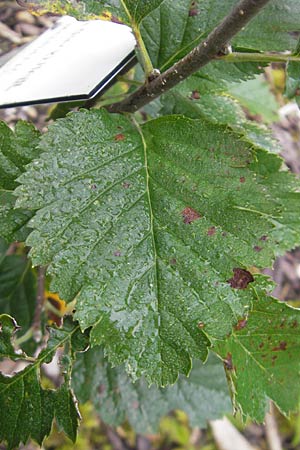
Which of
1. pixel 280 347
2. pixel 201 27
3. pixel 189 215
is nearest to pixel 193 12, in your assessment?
pixel 201 27

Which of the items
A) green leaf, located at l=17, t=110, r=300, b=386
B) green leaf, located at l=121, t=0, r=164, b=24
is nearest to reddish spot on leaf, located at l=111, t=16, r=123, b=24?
green leaf, located at l=121, t=0, r=164, b=24

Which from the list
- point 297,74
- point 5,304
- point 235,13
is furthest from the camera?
point 5,304

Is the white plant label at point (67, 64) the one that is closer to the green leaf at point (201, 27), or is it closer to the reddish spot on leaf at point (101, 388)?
the green leaf at point (201, 27)

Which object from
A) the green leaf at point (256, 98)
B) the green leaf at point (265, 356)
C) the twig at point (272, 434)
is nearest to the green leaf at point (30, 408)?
the green leaf at point (265, 356)

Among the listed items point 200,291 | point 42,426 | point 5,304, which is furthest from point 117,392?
point 200,291

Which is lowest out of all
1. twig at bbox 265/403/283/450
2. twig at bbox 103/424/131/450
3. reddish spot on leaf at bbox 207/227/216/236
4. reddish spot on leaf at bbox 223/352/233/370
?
twig at bbox 265/403/283/450

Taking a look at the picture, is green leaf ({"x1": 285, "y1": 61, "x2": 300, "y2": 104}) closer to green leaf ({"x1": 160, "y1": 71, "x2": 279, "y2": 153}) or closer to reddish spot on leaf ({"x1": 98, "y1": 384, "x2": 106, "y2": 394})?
green leaf ({"x1": 160, "y1": 71, "x2": 279, "y2": 153})

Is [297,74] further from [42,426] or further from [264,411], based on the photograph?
[42,426]
